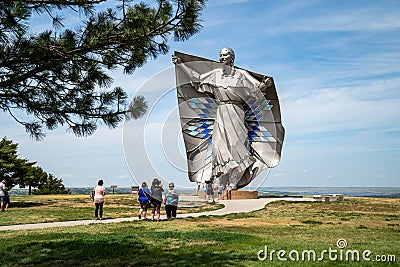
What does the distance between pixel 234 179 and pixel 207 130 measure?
382 centimetres

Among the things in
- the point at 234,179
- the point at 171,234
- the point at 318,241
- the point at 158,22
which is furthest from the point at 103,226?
the point at 234,179

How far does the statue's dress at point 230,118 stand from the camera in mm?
28859

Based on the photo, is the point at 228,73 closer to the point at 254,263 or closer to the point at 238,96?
the point at 238,96

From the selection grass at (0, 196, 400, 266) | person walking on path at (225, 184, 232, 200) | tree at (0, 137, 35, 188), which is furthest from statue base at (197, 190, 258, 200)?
grass at (0, 196, 400, 266)

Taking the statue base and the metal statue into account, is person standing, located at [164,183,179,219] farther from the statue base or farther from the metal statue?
the metal statue

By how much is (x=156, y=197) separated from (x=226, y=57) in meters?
16.2

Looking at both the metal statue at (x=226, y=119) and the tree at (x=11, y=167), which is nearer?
the tree at (x=11, y=167)

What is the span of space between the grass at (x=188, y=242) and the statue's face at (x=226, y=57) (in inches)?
640

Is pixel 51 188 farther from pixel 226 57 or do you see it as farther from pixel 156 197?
pixel 156 197

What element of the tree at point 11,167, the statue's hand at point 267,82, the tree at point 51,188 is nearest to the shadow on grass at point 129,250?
the tree at point 11,167

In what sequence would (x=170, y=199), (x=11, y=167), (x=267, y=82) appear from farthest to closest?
(x=267, y=82)
(x=11, y=167)
(x=170, y=199)

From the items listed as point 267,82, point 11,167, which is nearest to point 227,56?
point 267,82

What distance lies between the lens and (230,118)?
28984mm

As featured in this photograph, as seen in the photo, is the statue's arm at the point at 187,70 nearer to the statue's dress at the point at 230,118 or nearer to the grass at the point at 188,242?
the statue's dress at the point at 230,118
